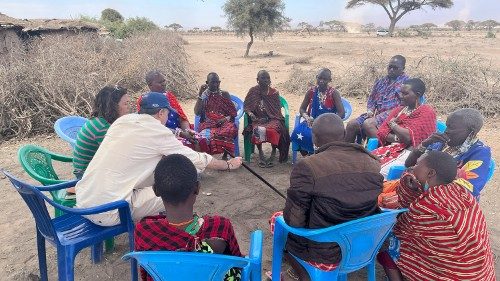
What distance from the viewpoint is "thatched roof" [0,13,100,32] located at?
1206cm

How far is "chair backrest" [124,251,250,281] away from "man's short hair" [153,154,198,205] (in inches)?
12.1

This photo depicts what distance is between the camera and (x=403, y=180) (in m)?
2.64

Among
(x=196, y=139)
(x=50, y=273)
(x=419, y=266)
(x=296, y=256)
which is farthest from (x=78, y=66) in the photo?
(x=419, y=266)

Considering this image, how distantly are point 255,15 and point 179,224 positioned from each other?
23.4m

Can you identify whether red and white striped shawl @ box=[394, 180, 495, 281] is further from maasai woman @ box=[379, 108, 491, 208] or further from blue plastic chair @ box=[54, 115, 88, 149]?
blue plastic chair @ box=[54, 115, 88, 149]

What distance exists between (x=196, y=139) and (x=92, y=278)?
2196 mm

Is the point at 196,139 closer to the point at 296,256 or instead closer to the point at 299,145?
the point at 299,145

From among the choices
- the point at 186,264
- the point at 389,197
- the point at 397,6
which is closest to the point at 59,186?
the point at 186,264

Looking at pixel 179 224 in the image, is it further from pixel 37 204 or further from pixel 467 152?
pixel 467 152

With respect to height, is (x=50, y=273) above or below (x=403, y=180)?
below

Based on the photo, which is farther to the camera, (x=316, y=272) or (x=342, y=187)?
(x=316, y=272)

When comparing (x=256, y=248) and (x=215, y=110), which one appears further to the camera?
(x=215, y=110)

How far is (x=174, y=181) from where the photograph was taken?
77.5 inches

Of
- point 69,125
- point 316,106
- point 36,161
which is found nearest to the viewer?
point 36,161
